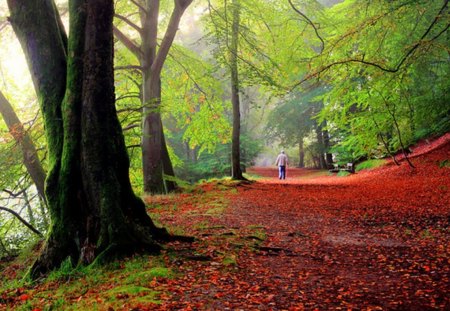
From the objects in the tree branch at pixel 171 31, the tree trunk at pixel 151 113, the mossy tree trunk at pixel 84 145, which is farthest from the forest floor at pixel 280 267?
the tree branch at pixel 171 31

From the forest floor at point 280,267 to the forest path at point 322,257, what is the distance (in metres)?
0.01

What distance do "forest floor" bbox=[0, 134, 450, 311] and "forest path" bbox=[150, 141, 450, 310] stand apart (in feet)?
0.04

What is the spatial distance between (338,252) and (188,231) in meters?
2.50

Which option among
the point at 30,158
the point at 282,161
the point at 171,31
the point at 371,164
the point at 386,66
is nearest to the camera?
the point at 30,158

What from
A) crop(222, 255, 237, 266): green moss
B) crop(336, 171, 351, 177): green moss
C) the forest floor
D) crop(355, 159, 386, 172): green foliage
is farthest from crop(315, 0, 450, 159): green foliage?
crop(222, 255, 237, 266): green moss

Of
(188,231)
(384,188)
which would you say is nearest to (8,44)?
(188,231)

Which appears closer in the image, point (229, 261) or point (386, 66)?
point (229, 261)

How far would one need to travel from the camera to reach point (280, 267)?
171 inches

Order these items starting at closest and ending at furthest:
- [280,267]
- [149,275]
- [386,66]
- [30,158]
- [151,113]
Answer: [149,275]
[280,267]
[30,158]
[386,66]
[151,113]

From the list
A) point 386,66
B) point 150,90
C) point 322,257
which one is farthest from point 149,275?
point 150,90

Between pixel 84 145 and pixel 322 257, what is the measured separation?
3.47 metres

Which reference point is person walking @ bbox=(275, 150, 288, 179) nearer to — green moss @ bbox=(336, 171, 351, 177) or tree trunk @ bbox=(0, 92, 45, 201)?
green moss @ bbox=(336, 171, 351, 177)

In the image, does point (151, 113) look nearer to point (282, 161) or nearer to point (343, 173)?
point (282, 161)

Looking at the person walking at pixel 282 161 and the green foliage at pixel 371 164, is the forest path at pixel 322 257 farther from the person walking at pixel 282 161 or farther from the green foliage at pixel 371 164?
the person walking at pixel 282 161
